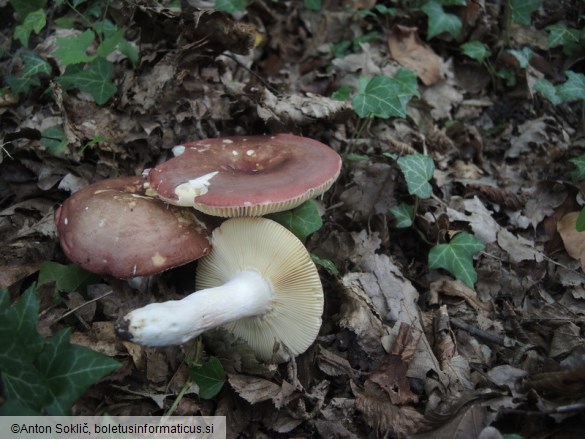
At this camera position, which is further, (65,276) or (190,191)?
(65,276)

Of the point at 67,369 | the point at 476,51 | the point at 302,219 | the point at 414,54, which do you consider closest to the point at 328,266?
the point at 302,219

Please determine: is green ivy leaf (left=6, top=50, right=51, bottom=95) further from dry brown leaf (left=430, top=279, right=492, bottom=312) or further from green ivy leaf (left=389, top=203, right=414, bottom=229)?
dry brown leaf (left=430, top=279, right=492, bottom=312)

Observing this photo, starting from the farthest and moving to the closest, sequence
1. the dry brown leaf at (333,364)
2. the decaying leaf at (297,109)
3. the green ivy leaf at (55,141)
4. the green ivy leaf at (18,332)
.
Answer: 1. the decaying leaf at (297,109)
2. the green ivy leaf at (55,141)
3. the dry brown leaf at (333,364)
4. the green ivy leaf at (18,332)

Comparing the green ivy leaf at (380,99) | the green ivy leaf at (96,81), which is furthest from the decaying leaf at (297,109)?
the green ivy leaf at (96,81)

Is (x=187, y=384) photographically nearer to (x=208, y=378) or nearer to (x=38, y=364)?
(x=208, y=378)

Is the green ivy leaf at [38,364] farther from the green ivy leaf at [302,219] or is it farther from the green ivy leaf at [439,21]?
the green ivy leaf at [439,21]

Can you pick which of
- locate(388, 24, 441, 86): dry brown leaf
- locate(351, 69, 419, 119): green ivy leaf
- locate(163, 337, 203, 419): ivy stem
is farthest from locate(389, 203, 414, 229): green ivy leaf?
locate(388, 24, 441, 86): dry brown leaf
